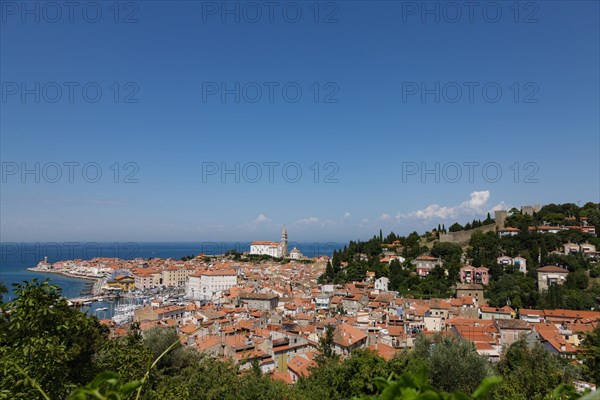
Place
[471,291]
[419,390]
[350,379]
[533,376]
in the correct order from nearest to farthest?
1. [419,390]
2. [350,379]
3. [533,376]
4. [471,291]

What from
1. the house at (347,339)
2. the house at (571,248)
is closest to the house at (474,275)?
the house at (571,248)

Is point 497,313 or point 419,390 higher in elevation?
point 419,390

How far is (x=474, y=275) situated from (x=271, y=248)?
2548 inches

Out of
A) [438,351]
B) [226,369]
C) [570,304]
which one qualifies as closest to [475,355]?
[438,351]

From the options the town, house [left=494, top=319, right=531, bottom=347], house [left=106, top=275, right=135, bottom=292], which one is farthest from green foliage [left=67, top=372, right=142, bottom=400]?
house [left=106, top=275, right=135, bottom=292]

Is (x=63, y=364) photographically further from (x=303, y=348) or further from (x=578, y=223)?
(x=578, y=223)

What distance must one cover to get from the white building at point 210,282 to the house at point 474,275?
34.8 m

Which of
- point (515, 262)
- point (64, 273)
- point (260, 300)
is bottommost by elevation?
point (64, 273)

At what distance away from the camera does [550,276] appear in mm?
37625

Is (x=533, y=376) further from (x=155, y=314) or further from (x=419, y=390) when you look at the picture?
(x=155, y=314)

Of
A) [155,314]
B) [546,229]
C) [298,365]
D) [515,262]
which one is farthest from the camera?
[546,229]

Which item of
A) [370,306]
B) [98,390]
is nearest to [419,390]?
[98,390]

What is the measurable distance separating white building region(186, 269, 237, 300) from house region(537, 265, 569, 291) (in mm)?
42318

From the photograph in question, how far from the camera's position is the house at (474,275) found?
41219mm
